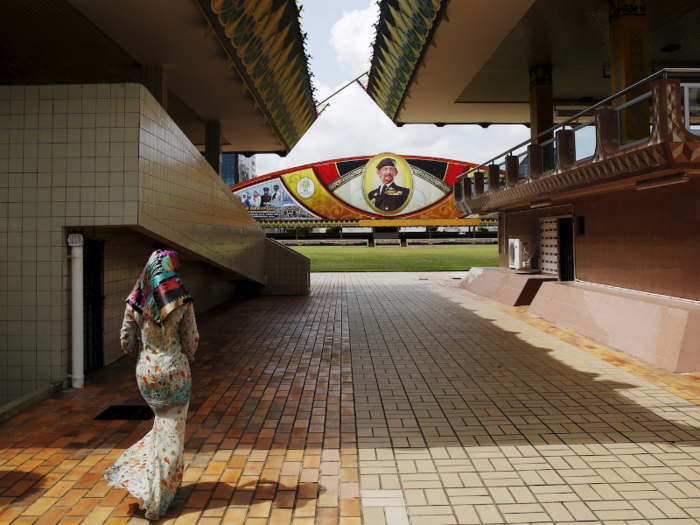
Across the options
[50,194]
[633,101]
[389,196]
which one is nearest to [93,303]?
[50,194]

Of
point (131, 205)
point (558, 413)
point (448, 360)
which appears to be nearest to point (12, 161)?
point (131, 205)

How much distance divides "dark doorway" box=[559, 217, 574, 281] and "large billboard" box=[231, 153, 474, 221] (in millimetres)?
31649

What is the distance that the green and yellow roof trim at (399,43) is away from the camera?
9.55 metres

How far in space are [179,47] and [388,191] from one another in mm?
36228

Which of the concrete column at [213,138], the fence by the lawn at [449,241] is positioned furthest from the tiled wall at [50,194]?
the fence by the lawn at [449,241]

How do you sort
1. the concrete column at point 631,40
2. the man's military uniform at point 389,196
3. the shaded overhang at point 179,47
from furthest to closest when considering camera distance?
the man's military uniform at point 389,196 → the concrete column at point 631,40 → the shaded overhang at point 179,47

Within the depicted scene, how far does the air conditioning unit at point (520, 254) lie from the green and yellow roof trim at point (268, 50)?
7.93 metres

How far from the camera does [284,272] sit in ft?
48.6

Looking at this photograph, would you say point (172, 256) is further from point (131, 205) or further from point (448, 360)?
point (448, 360)

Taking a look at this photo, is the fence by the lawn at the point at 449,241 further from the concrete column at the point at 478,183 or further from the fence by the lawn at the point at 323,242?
the concrete column at the point at 478,183

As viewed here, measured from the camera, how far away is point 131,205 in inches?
215

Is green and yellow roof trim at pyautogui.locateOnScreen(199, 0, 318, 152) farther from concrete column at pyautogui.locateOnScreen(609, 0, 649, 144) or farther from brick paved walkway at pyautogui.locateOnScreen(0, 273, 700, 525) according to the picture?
concrete column at pyautogui.locateOnScreen(609, 0, 649, 144)

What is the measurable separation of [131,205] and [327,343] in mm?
4014

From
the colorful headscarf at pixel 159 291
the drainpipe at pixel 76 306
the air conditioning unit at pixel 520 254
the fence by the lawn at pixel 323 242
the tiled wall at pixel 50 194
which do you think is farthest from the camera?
the fence by the lawn at pixel 323 242
